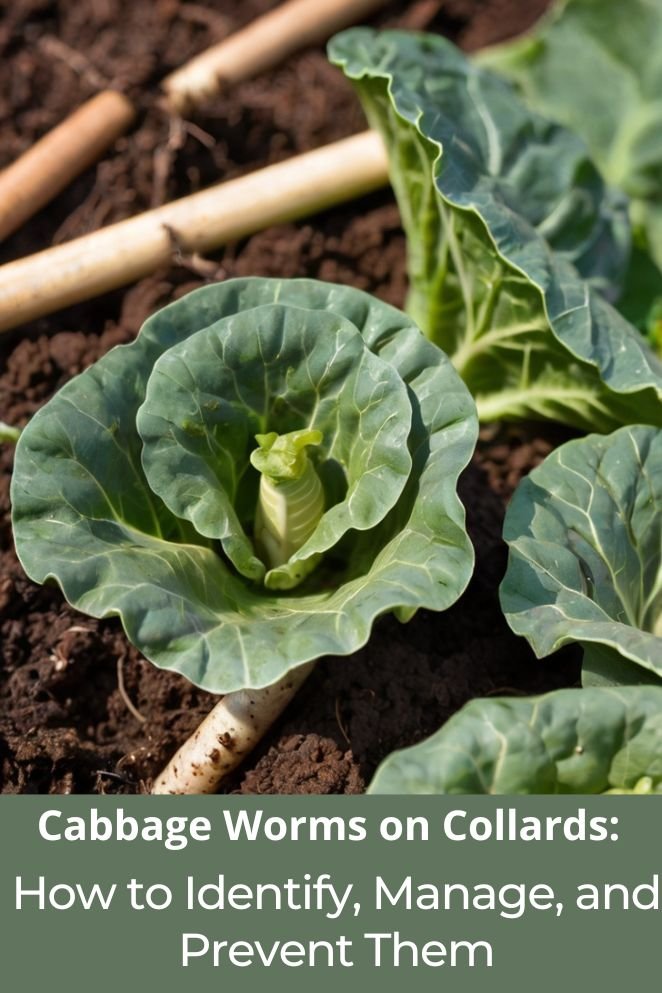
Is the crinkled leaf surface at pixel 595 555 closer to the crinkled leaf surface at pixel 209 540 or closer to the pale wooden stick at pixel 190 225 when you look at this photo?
the crinkled leaf surface at pixel 209 540

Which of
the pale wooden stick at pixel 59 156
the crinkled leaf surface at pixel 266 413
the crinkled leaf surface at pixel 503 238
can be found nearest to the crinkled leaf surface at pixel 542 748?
the crinkled leaf surface at pixel 266 413

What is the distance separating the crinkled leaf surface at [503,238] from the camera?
11.4 feet

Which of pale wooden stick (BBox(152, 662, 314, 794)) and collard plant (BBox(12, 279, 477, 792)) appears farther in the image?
pale wooden stick (BBox(152, 662, 314, 794))

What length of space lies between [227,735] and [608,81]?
Answer: 10.4 feet

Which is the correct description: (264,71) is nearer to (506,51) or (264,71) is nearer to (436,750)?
(506,51)

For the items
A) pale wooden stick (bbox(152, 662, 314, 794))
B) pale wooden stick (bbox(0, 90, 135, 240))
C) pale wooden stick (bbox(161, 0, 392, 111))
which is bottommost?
pale wooden stick (bbox(152, 662, 314, 794))

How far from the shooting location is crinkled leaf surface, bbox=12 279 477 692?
108 inches

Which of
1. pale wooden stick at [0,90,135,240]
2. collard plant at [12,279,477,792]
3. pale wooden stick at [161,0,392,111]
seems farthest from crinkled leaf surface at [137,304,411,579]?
pale wooden stick at [161,0,392,111]

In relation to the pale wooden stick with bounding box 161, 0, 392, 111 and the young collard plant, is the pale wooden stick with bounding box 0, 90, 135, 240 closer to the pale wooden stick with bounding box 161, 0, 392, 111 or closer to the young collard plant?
the pale wooden stick with bounding box 161, 0, 392, 111

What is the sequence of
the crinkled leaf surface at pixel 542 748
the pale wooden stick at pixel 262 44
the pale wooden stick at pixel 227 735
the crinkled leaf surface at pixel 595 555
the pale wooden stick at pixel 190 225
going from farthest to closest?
1. the pale wooden stick at pixel 262 44
2. the pale wooden stick at pixel 190 225
3. the pale wooden stick at pixel 227 735
4. the crinkled leaf surface at pixel 595 555
5. the crinkled leaf surface at pixel 542 748

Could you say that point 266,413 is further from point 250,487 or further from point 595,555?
point 595,555

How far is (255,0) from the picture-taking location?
5176 mm

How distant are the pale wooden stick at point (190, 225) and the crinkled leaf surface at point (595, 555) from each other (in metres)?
1.55
